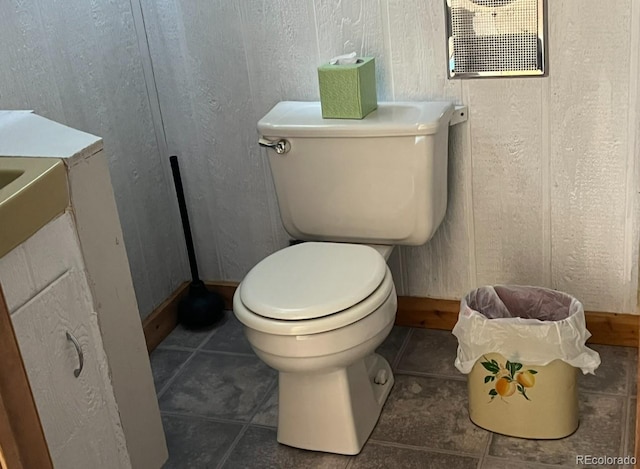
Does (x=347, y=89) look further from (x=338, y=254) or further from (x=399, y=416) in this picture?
(x=399, y=416)

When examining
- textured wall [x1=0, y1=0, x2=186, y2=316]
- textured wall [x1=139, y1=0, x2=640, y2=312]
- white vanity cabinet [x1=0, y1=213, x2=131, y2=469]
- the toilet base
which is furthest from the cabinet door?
textured wall [x1=139, y1=0, x2=640, y2=312]

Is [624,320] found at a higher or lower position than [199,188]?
lower

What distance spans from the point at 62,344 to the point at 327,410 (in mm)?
807

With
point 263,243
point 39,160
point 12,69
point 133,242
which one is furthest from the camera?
point 263,243

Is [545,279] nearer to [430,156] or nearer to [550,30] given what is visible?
[430,156]

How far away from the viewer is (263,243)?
2664mm

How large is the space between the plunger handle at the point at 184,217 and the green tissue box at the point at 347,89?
1.95 ft

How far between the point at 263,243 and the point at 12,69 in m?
0.99

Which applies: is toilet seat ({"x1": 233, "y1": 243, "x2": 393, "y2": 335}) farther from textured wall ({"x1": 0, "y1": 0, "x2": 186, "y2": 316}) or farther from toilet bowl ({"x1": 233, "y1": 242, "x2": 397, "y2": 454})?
textured wall ({"x1": 0, "y1": 0, "x2": 186, "y2": 316})

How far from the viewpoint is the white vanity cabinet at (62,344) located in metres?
1.33

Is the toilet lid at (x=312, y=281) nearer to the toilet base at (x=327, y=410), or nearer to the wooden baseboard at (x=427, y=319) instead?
the toilet base at (x=327, y=410)

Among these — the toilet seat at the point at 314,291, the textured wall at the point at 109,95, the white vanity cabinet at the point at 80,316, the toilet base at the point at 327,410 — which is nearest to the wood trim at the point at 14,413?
the white vanity cabinet at the point at 80,316

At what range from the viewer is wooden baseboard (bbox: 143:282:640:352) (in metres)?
2.31

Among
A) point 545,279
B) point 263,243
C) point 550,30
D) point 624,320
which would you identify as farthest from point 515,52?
point 263,243
